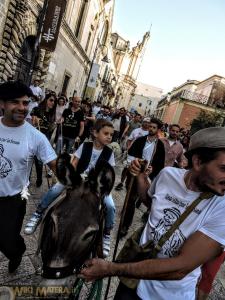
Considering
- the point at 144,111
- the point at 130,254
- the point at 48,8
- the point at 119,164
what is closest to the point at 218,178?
the point at 130,254

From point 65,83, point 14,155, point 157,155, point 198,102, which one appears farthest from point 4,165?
point 198,102

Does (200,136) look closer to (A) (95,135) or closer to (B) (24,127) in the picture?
(B) (24,127)

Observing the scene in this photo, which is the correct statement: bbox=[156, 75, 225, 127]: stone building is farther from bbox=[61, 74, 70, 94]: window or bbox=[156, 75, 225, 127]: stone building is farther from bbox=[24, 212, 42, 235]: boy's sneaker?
bbox=[24, 212, 42, 235]: boy's sneaker

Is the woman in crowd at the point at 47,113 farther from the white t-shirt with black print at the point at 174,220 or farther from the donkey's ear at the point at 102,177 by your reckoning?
the white t-shirt with black print at the point at 174,220

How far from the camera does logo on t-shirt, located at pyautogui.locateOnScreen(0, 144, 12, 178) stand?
A: 2976 millimetres

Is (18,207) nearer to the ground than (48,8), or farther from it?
nearer to the ground

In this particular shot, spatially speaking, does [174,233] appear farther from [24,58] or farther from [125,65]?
[125,65]

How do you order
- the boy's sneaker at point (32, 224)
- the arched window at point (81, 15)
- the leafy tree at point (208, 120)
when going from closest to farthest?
the boy's sneaker at point (32, 224), the arched window at point (81, 15), the leafy tree at point (208, 120)

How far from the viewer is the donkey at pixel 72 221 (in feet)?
6.29

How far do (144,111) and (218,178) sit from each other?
109 metres

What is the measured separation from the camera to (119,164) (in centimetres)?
1262

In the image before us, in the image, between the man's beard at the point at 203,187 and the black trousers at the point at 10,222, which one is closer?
the man's beard at the point at 203,187

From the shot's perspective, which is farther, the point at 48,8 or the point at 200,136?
the point at 48,8

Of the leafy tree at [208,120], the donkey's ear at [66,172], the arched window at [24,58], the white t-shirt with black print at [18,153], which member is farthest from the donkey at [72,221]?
the leafy tree at [208,120]
